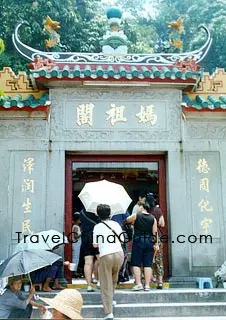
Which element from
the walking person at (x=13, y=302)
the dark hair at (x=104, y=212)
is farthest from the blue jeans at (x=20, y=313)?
the dark hair at (x=104, y=212)

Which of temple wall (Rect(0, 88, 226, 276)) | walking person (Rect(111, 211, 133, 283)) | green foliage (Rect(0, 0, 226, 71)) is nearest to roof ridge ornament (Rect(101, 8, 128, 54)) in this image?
temple wall (Rect(0, 88, 226, 276))

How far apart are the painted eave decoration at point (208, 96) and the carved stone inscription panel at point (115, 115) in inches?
11.5

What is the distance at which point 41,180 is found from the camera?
753 cm

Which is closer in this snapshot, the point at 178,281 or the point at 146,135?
the point at 178,281

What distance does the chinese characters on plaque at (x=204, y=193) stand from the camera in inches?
297

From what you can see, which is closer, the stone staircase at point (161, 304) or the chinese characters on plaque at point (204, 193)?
the stone staircase at point (161, 304)

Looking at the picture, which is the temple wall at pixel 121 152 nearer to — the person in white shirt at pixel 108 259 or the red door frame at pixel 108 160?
the red door frame at pixel 108 160

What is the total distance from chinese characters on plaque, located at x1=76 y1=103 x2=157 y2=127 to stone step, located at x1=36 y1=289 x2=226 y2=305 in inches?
115

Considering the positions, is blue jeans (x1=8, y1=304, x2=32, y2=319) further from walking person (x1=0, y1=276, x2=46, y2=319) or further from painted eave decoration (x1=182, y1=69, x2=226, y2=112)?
painted eave decoration (x1=182, y1=69, x2=226, y2=112)

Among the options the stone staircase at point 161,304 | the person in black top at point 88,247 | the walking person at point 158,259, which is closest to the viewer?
the stone staircase at point 161,304

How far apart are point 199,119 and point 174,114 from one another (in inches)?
17.2

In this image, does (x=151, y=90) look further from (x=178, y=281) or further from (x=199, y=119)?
(x=178, y=281)


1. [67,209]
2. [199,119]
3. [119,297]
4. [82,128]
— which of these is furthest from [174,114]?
[119,297]

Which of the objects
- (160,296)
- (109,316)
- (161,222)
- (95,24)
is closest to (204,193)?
(161,222)
